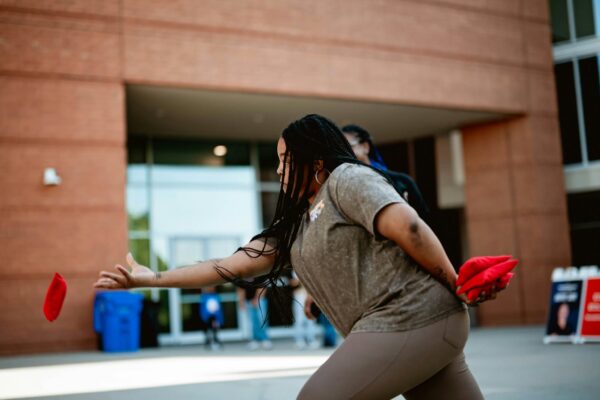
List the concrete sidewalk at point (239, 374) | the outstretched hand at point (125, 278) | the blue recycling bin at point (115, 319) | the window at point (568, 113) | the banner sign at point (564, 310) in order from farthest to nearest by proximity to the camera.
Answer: the window at point (568, 113), the blue recycling bin at point (115, 319), the banner sign at point (564, 310), the concrete sidewalk at point (239, 374), the outstretched hand at point (125, 278)

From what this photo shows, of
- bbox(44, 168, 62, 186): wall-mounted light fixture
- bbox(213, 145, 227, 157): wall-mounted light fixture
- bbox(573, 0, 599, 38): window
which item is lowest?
bbox(44, 168, 62, 186): wall-mounted light fixture

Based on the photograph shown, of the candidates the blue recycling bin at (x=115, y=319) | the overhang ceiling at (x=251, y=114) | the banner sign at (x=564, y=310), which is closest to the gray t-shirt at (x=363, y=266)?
the banner sign at (x=564, y=310)

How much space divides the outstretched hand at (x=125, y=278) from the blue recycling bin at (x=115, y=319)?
39.3 ft

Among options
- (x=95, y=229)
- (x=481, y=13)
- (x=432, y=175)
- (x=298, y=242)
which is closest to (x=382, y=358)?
(x=298, y=242)

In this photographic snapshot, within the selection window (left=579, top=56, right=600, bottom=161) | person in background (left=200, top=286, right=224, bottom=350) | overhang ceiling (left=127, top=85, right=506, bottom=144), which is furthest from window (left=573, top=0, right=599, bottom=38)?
person in background (left=200, top=286, right=224, bottom=350)

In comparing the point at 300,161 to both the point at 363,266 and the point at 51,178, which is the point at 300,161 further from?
the point at 51,178

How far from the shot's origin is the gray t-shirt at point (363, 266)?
2303mm

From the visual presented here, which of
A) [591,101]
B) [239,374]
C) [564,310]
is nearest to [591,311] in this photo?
[564,310]

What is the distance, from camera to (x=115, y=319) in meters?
14.2

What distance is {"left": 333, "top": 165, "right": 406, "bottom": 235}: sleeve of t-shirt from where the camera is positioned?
89.6 inches

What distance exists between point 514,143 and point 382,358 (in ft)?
62.1

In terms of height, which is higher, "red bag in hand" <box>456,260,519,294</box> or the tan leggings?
"red bag in hand" <box>456,260,519,294</box>

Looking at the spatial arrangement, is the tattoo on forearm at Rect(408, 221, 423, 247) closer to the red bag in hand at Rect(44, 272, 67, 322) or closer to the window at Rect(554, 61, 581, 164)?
the red bag in hand at Rect(44, 272, 67, 322)

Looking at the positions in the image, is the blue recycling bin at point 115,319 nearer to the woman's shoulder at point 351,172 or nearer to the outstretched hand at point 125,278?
the outstretched hand at point 125,278
